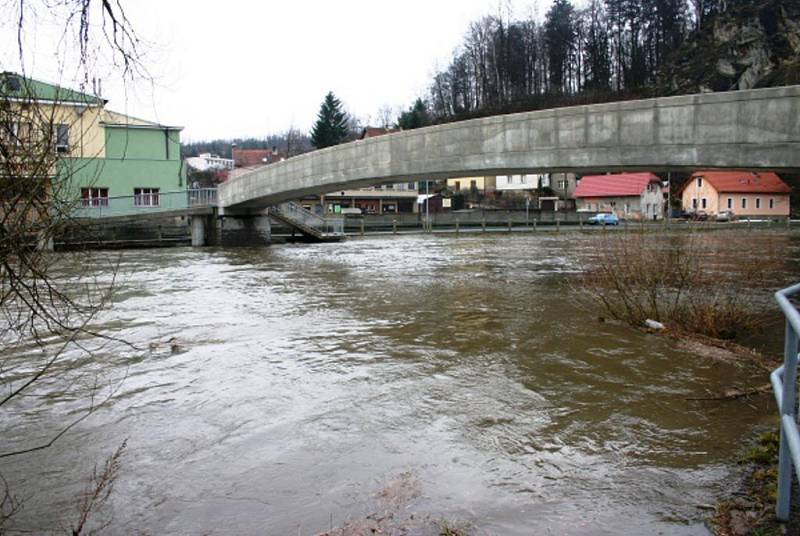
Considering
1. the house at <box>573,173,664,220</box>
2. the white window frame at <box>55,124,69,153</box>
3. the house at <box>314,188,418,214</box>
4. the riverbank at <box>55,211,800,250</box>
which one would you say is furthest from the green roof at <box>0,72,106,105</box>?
the house at <box>573,173,664,220</box>

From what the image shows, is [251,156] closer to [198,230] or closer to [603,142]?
[198,230]

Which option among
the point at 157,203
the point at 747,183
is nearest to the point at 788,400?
the point at 157,203

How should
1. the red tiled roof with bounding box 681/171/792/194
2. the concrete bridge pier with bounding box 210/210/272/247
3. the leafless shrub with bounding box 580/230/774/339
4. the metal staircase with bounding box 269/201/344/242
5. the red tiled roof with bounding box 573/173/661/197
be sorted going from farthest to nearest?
1. the red tiled roof with bounding box 573/173/661/197
2. the red tiled roof with bounding box 681/171/792/194
3. the metal staircase with bounding box 269/201/344/242
4. the concrete bridge pier with bounding box 210/210/272/247
5. the leafless shrub with bounding box 580/230/774/339

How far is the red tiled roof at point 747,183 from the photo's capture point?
73625mm

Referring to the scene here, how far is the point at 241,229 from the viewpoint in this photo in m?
37.7

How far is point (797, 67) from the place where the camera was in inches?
2468

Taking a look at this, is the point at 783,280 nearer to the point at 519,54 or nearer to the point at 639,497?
the point at 639,497

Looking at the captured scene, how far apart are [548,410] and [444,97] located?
94996mm

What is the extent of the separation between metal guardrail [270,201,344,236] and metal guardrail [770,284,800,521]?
125 ft

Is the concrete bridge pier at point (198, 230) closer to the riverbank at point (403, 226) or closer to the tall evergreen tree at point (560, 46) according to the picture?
the riverbank at point (403, 226)

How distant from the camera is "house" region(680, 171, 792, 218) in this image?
73.4 metres

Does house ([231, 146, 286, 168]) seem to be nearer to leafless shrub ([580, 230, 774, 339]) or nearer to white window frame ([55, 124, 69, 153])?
leafless shrub ([580, 230, 774, 339])

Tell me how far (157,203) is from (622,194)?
58.0m

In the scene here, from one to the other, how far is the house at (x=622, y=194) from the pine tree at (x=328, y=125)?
31.1 meters
